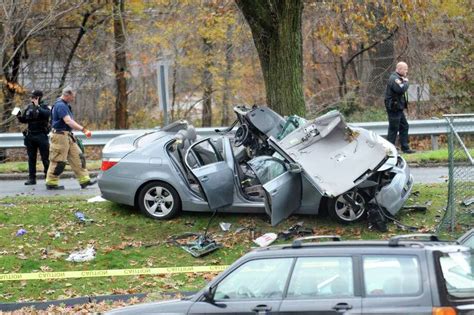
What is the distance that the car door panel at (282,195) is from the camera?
1033 cm

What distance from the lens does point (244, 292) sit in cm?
657

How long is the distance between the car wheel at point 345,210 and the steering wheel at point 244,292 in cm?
488

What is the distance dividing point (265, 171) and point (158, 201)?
6.25 feet

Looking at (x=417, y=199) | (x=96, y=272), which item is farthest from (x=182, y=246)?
(x=417, y=199)

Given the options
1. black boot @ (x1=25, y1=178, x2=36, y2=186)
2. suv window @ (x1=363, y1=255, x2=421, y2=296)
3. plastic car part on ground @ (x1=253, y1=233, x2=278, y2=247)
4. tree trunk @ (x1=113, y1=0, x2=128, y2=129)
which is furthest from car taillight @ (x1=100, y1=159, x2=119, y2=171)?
tree trunk @ (x1=113, y1=0, x2=128, y2=129)

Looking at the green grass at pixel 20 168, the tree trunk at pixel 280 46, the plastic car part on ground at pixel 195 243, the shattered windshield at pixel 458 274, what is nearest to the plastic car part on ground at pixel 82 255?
the plastic car part on ground at pixel 195 243

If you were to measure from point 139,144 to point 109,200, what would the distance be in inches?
39.8

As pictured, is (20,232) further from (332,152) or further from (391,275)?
(391,275)

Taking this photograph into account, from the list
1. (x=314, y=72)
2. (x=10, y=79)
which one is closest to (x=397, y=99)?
(x=314, y=72)

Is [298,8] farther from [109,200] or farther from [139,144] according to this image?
[109,200]

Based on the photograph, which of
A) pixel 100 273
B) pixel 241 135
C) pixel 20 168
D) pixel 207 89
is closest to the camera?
pixel 100 273

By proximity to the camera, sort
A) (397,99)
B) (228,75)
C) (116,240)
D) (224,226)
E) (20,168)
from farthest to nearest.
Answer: (228,75), (20,168), (397,99), (224,226), (116,240)

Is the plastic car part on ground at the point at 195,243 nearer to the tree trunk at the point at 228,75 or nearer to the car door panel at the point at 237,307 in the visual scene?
the car door panel at the point at 237,307

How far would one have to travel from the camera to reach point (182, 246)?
36.2 feet
